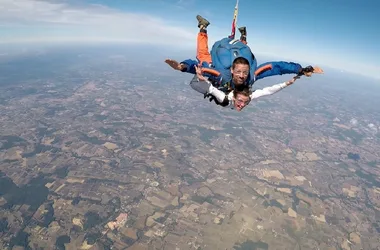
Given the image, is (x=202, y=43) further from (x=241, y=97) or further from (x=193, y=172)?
(x=193, y=172)

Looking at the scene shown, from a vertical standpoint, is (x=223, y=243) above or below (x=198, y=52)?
below


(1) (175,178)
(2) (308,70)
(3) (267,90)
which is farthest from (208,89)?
→ (1) (175,178)

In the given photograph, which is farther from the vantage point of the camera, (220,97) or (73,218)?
(73,218)

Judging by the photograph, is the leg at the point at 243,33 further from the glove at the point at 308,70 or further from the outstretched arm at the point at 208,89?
the outstretched arm at the point at 208,89

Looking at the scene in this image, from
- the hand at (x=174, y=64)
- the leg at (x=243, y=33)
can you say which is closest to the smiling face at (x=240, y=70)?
the hand at (x=174, y=64)

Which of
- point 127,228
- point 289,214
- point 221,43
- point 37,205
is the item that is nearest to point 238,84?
point 221,43

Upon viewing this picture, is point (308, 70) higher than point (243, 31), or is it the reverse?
point (243, 31)

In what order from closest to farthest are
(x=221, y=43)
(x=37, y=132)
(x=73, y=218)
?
(x=221, y=43) < (x=73, y=218) < (x=37, y=132)

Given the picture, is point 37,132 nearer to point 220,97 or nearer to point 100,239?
point 100,239
